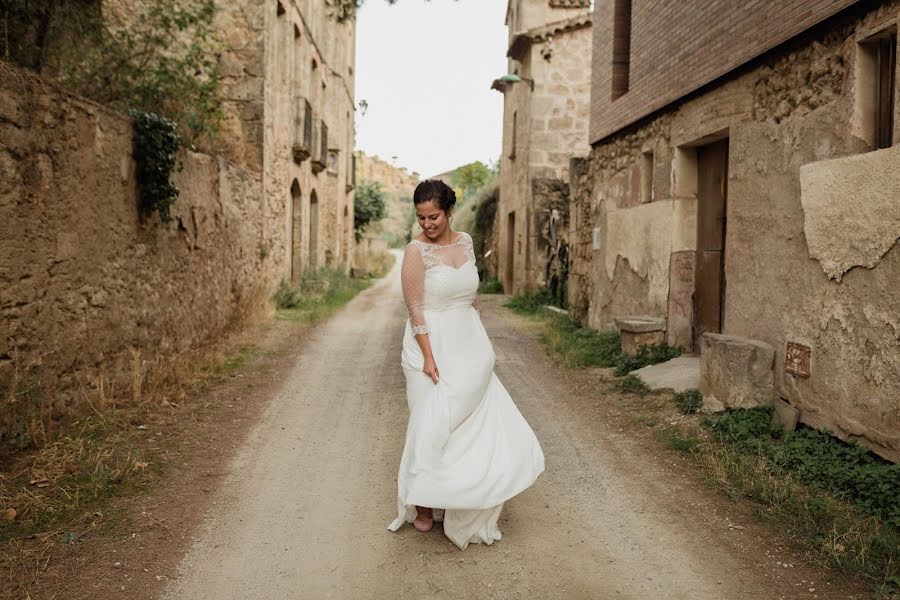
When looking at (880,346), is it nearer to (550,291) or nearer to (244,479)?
(244,479)

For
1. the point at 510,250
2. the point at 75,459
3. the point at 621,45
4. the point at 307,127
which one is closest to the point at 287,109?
the point at 307,127

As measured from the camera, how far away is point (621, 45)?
9617mm

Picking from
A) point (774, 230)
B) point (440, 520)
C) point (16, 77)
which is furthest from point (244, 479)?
point (774, 230)

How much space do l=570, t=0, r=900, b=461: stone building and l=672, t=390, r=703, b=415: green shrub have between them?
0.14 metres

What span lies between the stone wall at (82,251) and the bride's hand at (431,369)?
8.65 ft

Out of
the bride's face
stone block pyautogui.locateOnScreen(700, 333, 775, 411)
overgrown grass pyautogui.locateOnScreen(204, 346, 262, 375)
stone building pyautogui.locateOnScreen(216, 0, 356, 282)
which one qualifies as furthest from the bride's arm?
stone building pyautogui.locateOnScreen(216, 0, 356, 282)

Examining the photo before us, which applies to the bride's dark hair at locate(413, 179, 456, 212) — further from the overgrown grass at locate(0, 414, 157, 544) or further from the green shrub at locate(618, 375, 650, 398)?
the green shrub at locate(618, 375, 650, 398)

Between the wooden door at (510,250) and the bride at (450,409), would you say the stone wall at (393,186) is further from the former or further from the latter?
the bride at (450,409)

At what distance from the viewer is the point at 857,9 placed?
4473mm

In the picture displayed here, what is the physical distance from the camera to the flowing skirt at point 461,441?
125 inches

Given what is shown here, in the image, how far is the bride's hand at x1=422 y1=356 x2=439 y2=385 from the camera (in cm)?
333

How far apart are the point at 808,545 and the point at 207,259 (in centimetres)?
715

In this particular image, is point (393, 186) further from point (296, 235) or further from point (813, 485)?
point (813, 485)

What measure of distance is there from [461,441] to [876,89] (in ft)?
12.1
